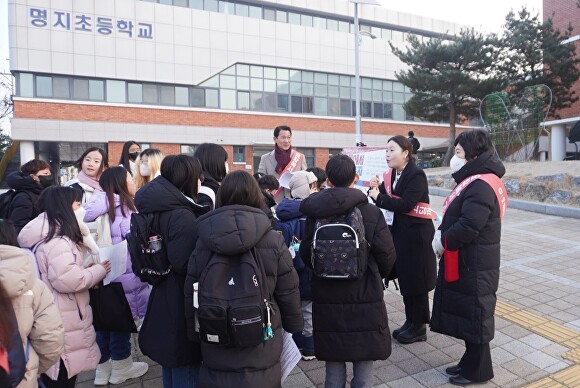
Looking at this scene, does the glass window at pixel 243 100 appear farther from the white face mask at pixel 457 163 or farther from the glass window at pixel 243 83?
the white face mask at pixel 457 163

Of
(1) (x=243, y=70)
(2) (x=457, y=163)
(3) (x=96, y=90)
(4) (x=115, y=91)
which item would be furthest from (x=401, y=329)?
(1) (x=243, y=70)

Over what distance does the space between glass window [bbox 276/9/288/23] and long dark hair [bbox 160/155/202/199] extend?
94.4ft

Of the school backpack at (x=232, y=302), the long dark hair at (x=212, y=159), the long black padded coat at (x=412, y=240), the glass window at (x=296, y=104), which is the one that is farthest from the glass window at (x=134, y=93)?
the school backpack at (x=232, y=302)

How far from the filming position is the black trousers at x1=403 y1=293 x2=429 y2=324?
3871 millimetres

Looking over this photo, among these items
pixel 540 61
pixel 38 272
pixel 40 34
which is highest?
pixel 40 34

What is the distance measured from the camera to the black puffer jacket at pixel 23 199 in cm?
389

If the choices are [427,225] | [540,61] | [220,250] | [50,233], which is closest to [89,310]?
[50,233]

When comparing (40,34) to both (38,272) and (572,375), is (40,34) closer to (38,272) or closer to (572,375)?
(38,272)

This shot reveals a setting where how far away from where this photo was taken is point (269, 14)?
93.5ft

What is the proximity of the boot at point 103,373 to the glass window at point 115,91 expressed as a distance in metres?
23.1

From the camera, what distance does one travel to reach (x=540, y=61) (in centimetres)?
2080

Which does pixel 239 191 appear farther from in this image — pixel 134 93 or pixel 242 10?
pixel 242 10

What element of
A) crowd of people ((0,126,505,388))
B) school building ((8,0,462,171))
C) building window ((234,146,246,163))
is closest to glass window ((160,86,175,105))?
school building ((8,0,462,171))

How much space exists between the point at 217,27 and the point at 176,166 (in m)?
26.3
